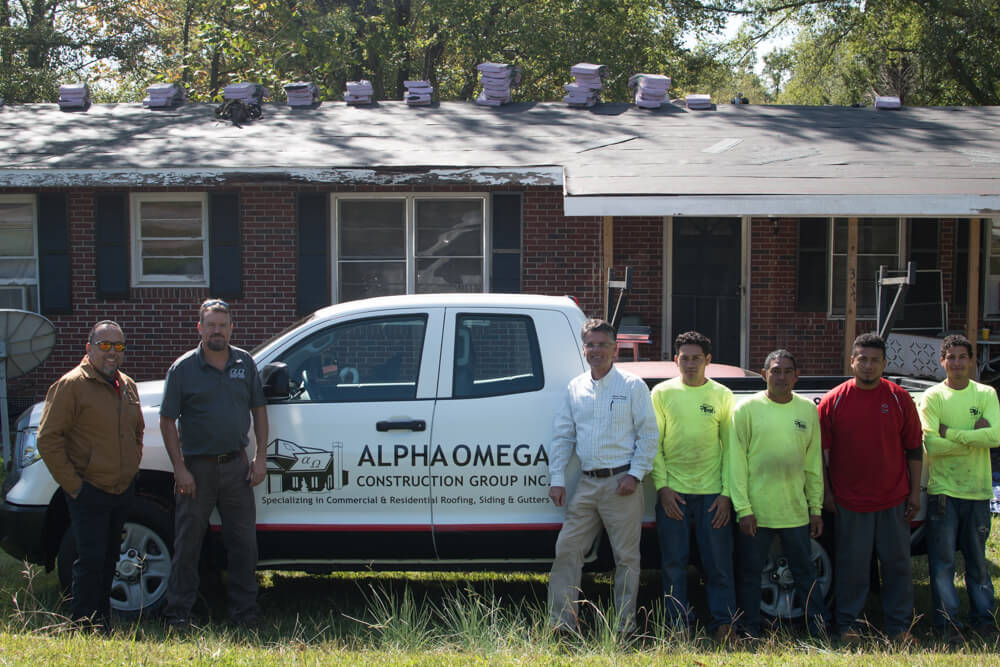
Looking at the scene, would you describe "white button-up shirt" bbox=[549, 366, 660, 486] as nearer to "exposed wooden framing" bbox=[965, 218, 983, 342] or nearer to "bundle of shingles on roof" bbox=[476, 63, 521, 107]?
"exposed wooden framing" bbox=[965, 218, 983, 342]

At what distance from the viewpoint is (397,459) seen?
5.13 m

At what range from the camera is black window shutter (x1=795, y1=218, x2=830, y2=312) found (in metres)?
11.3

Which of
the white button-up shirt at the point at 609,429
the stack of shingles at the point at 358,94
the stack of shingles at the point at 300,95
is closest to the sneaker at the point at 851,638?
the white button-up shirt at the point at 609,429

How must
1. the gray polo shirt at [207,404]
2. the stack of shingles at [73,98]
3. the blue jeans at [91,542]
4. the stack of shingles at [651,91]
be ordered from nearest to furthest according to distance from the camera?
the blue jeans at [91,542] < the gray polo shirt at [207,404] < the stack of shingles at [651,91] < the stack of shingles at [73,98]

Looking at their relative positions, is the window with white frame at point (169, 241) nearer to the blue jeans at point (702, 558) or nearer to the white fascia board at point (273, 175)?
the white fascia board at point (273, 175)

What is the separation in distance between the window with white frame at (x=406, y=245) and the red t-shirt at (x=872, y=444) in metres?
6.12

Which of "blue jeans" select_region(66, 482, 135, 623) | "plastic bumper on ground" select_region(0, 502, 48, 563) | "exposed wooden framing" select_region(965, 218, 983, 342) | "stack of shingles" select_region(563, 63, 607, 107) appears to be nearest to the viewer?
"blue jeans" select_region(66, 482, 135, 623)

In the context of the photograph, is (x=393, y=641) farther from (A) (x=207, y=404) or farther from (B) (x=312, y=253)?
(B) (x=312, y=253)

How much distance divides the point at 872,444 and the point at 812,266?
678 centimetres

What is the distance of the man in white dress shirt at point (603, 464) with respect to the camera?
4859mm

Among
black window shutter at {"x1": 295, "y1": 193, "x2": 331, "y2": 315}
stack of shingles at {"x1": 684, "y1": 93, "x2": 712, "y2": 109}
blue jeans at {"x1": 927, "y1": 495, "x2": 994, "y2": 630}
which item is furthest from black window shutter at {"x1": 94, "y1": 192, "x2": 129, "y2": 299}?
blue jeans at {"x1": 927, "y1": 495, "x2": 994, "y2": 630}

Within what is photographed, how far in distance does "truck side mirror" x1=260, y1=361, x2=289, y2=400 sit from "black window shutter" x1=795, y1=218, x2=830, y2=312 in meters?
7.72

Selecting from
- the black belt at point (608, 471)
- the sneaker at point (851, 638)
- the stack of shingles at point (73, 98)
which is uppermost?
the stack of shingles at point (73, 98)

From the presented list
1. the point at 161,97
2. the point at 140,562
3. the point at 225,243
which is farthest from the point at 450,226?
the point at 140,562
